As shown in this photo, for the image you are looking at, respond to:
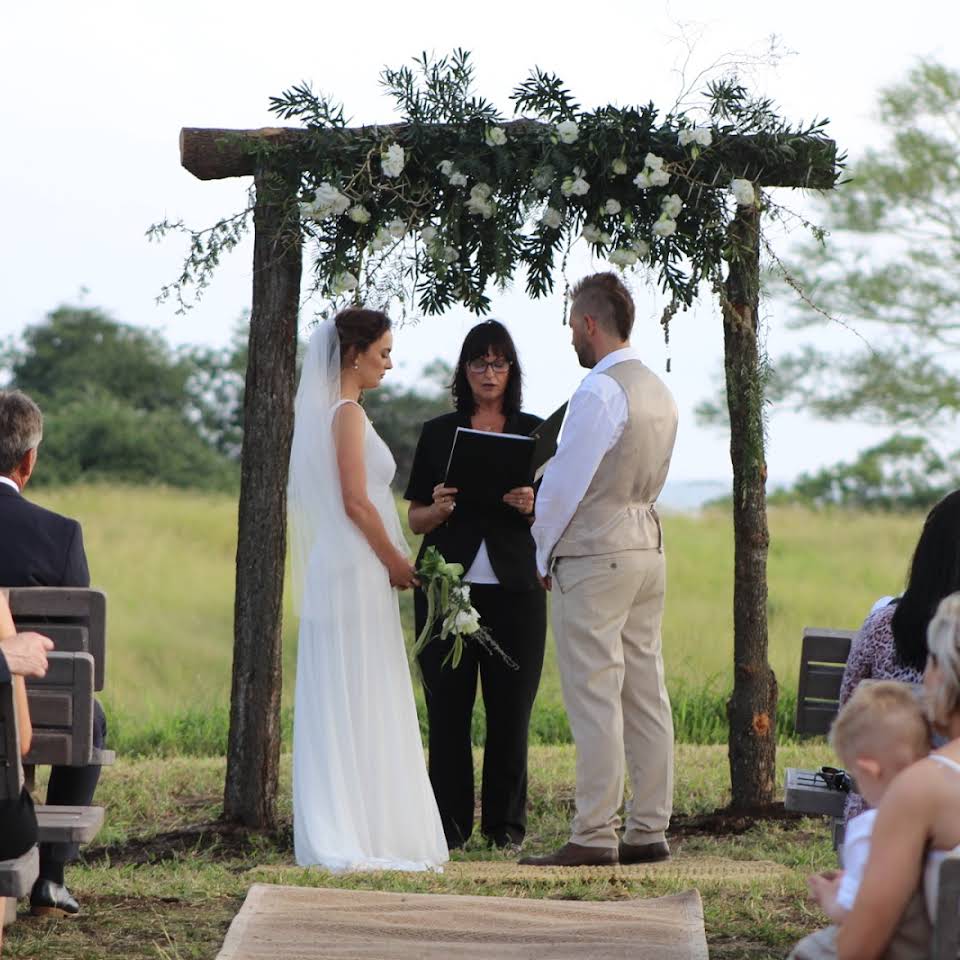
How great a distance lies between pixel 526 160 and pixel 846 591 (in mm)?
11973

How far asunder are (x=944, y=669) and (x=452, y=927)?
2256 mm

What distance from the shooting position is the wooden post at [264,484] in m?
6.45

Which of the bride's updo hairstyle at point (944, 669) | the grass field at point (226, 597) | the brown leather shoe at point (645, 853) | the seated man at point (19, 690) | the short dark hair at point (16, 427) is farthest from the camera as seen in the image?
the grass field at point (226, 597)

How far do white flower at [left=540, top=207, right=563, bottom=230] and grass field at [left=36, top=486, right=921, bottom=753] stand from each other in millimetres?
4220

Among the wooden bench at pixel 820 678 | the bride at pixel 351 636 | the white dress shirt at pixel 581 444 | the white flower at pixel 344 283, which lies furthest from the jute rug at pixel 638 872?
the white flower at pixel 344 283

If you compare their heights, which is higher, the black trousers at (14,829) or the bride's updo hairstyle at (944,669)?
the bride's updo hairstyle at (944,669)

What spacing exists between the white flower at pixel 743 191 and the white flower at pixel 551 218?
0.71 meters

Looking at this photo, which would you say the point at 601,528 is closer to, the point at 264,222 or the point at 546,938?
the point at 546,938

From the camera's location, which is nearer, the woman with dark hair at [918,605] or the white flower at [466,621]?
the woman with dark hair at [918,605]

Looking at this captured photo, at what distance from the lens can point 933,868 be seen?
8.78ft

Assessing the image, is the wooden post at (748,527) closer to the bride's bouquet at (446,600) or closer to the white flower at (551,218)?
the white flower at (551,218)

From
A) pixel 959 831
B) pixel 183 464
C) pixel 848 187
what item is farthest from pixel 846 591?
pixel 959 831

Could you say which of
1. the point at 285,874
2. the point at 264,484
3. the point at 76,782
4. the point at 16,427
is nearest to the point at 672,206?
the point at 264,484

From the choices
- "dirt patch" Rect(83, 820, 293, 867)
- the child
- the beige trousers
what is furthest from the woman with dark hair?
"dirt patch" Rect(83, 820, 293, 867)
